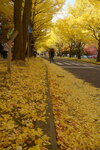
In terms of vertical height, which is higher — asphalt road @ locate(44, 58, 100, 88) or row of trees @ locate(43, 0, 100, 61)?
row of trees @ locate(43, 0, 100, 61)

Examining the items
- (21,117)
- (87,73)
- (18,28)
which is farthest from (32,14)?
→ (21,117)

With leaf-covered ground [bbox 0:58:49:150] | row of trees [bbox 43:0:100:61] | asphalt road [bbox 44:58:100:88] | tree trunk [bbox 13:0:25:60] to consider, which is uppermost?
row of trees [bbox 43:0:100:61]

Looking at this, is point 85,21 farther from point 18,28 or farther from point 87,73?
point 18,28

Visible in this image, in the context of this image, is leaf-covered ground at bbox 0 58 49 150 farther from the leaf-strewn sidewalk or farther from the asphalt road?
the asphalt road

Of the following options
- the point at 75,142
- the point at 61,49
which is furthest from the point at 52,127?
the point at 61,49

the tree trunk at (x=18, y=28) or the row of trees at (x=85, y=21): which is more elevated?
the row of trees at (x=85, y=21)

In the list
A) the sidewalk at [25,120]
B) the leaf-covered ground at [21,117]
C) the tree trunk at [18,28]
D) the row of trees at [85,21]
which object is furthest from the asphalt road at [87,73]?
the row of trees at [85,21]

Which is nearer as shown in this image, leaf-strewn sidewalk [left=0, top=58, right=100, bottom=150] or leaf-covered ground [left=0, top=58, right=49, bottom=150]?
leaf-covered ground [left=0, top=58, right=49, bottom=150]

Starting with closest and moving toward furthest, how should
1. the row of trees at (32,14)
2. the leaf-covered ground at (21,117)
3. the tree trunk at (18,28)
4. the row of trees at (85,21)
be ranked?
the leaf-covered ground at (21,117) → the tree trunk at (18,28) → the row of trees at (32,14) → the row of trees at (85,21)

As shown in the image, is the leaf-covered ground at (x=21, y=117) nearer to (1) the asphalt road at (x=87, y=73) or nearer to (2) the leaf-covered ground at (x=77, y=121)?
(2) the leaf-covered ground at (x=77, y=121)

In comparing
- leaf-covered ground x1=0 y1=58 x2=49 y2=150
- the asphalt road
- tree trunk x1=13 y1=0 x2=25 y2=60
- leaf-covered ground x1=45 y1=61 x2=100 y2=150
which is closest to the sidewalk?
leaf-covered ground x1=0 y1=58 x2=49 y2=150

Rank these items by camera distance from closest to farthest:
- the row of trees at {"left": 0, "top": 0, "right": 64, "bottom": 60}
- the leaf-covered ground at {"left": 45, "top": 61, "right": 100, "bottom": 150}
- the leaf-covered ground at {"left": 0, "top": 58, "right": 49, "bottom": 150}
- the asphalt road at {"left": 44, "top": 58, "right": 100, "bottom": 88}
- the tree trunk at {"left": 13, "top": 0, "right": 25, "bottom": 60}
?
the leaf-covered ground at {"left": 0, "top": 58, "right": 49, "bottom": 150} → the leaf-covered ground at {"left": 45, "top": 61, "right": 100, "bottom": 150} → the asphalt road at {"left": 44, "top": 58, "right": 100, "bottom": 88} → the tree trunk at {"left": 13, "top": 0, "right": 25, "bottom": 60} → the row of trees at {"left": 0, "top": 0, "right": 64, "bottom": 60}

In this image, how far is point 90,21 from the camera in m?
22.6

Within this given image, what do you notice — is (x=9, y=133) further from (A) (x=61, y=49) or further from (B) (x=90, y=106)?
(A) (x=61, y=49)
